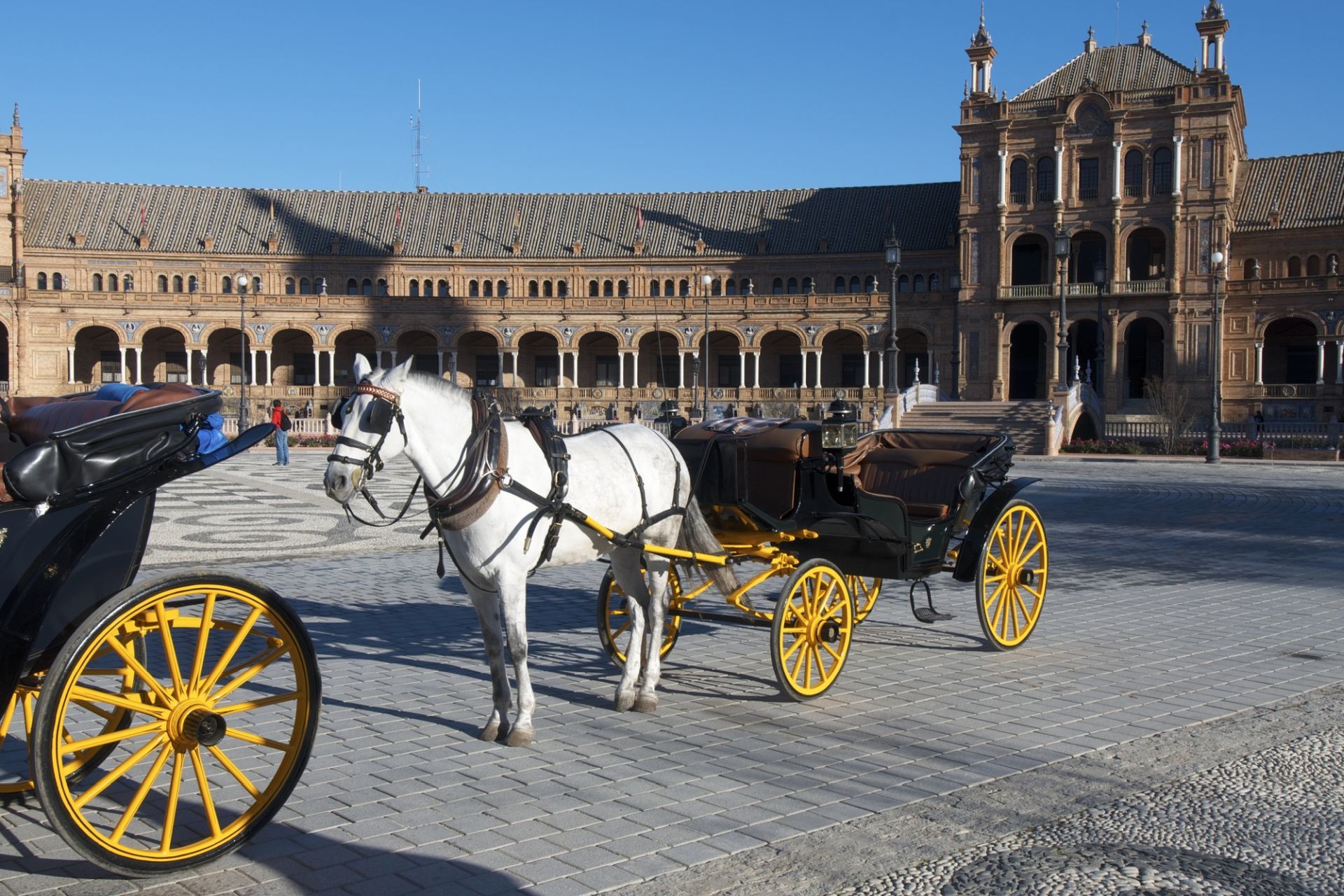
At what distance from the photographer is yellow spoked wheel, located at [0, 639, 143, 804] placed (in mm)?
4195

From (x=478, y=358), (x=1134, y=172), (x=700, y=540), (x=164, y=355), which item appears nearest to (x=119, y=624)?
(x=700, y=540)

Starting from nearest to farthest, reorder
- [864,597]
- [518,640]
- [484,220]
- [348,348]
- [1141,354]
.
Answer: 1. [518,640]
2. [864,597]
3. [1141,354]
4. [348,348]
5. [484,220]

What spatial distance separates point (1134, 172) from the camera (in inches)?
2138

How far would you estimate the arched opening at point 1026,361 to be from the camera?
57.3 metres

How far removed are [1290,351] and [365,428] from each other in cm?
5894

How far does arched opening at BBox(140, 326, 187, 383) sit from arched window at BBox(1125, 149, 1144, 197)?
159 ft

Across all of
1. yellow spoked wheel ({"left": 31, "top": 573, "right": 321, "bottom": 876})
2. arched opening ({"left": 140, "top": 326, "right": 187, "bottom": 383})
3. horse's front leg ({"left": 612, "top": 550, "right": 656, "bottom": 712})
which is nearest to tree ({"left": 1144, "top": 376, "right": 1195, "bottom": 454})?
horse's front leg ({"left": 612, "top": 550, "right": 656, "bottom": 712})

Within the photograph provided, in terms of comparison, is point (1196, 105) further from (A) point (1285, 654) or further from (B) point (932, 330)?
(A) point (1285, 654)

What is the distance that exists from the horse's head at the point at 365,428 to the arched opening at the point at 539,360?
197ft

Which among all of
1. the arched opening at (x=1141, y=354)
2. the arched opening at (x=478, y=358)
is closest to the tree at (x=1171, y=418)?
the arched opening at (x=1141, y=354)

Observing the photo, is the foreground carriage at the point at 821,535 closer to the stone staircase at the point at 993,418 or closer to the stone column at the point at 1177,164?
the stone staircase at the point at 993,418

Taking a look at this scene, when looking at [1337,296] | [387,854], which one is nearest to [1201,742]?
[387,854]

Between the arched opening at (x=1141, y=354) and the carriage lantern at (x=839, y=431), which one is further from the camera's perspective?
the arched opening at (x=1141, y=354)

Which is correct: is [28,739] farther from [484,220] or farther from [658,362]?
[484,220]
